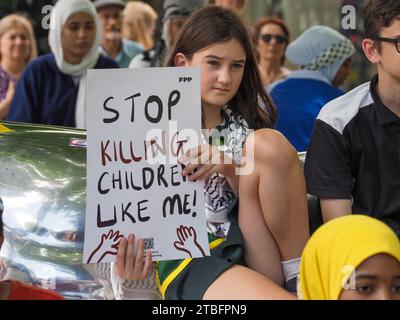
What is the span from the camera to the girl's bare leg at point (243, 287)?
121 inches

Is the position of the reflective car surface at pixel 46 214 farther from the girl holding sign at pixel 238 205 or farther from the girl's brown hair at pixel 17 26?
the girl's brown hair at pixel 17 26

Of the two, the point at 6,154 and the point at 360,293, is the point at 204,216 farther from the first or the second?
the point at 6,154

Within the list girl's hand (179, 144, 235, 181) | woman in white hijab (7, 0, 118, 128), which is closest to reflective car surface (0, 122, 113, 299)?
girl's hand (179, 144, 235, 181)

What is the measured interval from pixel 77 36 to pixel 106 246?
2.60 m

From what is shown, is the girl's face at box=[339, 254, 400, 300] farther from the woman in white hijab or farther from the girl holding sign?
the woman in white hijab

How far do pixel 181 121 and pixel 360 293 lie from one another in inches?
34.2

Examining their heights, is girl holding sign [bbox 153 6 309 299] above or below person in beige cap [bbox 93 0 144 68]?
below

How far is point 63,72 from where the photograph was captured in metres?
5.39

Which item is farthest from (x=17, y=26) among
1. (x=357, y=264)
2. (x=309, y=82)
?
(x=357, y=264)

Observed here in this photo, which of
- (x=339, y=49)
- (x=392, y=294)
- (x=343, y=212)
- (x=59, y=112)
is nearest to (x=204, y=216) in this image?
(x=343, y=212)

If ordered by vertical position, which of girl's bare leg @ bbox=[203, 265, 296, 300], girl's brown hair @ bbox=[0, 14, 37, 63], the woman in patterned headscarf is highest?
girl's brown hair @ bbox=[0, 14, 37, 63]

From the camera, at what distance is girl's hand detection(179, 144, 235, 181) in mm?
3209

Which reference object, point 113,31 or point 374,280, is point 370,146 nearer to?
point 374,280

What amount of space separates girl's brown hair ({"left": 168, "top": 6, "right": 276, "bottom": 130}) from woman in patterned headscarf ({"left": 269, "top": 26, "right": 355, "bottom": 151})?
111 cm
